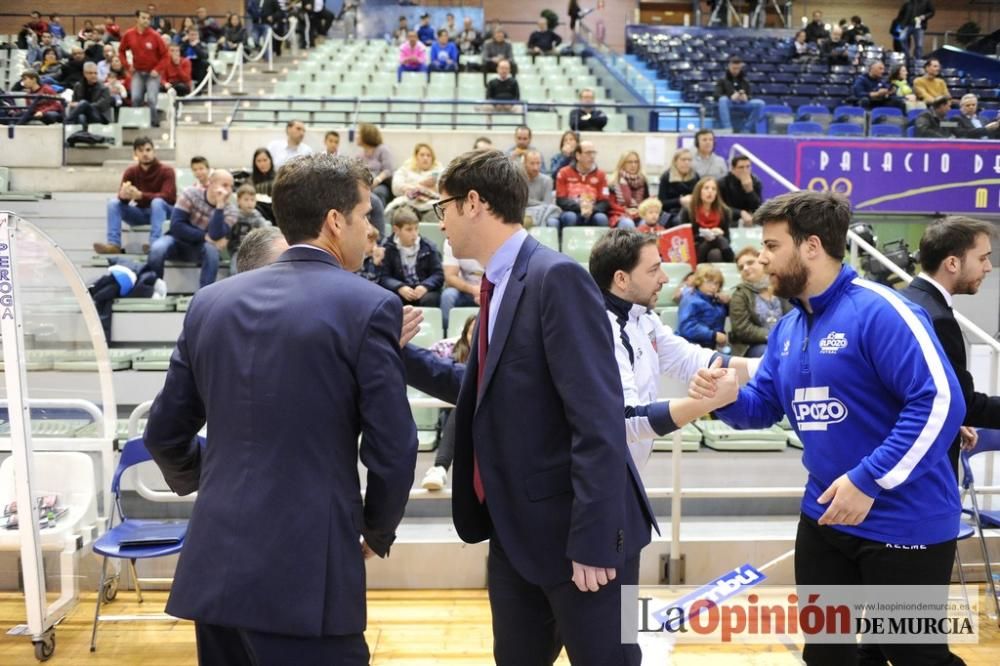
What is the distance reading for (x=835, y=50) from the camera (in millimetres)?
16750

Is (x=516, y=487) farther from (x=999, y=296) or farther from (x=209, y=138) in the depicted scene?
(x=209, y=138)

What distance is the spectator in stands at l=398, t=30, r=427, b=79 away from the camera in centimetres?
1416

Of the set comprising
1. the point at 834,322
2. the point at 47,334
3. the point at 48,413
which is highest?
the point at 834,322

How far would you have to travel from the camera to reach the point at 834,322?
228 cm

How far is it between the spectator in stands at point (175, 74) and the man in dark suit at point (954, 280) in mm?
11080

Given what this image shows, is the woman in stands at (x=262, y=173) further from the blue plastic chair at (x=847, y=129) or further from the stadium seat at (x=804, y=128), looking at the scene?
the blue plastic chair at (x=847, y=129)

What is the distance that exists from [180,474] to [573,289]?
0.95 m

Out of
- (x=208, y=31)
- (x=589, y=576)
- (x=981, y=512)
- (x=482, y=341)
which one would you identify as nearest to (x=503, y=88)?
(x=208, y=31)

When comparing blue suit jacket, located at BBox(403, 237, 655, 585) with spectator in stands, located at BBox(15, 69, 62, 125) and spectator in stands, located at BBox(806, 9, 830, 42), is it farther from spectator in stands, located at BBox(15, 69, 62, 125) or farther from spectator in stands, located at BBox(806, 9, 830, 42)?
spectator in stands, located at BBox(806, 9, 830, 42)

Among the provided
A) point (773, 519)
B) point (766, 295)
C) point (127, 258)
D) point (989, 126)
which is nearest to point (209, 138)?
point (127, 258)

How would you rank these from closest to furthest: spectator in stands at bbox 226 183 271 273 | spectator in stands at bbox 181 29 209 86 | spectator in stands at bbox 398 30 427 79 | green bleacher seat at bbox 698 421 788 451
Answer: green bleacher seat at bbox 698 421 788 451 < spectator in stands at bbox 226 183 271 273 < spectator in stands at bbox 181 29 209 86 < spectator in stands at bbox 398 30 427 79

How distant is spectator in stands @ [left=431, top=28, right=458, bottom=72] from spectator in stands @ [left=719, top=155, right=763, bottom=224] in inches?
286

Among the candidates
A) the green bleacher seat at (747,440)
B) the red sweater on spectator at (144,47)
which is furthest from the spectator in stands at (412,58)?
the green bleacher seat at (747,440)

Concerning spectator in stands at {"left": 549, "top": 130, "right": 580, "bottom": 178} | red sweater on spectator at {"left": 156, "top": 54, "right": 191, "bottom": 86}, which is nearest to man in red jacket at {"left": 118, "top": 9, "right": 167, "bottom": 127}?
red sweater on spectator at {"left": 156, "top": 54, "right": 191, "bottom": 86}
